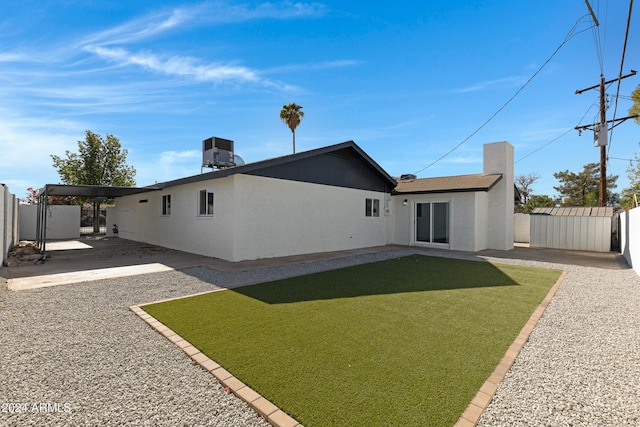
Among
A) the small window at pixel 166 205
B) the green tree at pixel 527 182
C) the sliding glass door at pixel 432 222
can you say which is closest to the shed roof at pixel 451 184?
the sliding glass door at pixel 432 222

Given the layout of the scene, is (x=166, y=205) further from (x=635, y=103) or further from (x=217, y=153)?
(x=635, y=103)

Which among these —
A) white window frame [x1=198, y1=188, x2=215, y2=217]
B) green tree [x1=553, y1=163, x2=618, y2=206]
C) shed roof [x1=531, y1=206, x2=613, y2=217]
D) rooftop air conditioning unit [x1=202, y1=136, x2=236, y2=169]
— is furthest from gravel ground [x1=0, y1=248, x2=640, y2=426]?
green tree [x1=553, y1=163, x2=618, y2=206]

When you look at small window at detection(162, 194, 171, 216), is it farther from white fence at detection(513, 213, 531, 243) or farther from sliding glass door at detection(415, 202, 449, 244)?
white fence at detection(513, 213, 531, 243)

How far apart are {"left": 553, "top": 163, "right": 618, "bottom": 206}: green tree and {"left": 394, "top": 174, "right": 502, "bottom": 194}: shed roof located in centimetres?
3084

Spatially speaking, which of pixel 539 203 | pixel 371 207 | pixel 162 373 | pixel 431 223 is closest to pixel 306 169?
pixel 371 207

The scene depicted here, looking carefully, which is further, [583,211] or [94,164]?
[94,164]

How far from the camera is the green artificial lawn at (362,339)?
2416 mm

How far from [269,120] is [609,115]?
2388 cm

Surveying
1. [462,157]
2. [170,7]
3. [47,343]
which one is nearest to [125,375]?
[47,343]

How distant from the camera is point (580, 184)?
35906 mm

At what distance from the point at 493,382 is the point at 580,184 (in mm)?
45520

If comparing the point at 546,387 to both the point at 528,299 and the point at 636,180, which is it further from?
the point at 636,180

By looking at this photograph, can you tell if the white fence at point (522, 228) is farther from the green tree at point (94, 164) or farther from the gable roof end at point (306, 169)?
the green tree at point (94, 164)

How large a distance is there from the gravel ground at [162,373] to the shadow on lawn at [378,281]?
2.00 meters
